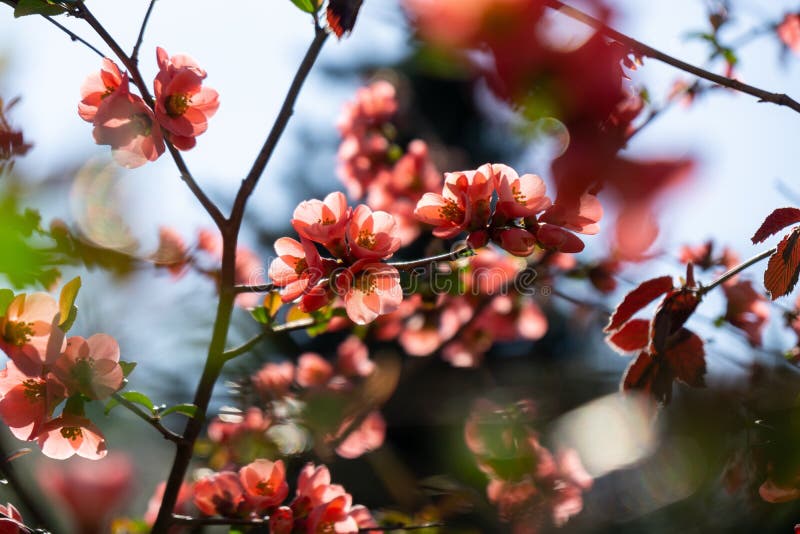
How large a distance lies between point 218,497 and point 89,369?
0.92 ft

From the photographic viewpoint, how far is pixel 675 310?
650mm

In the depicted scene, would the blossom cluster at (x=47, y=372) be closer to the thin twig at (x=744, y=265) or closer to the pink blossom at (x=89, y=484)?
the thin twig at (x=744, y=265)

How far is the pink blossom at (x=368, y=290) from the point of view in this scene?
64cm

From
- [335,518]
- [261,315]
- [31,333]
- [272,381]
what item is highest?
[272,381]

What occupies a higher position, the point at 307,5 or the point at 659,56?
the point at 307,5

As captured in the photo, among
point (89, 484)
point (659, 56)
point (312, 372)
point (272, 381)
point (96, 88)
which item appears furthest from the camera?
point (89, 484)

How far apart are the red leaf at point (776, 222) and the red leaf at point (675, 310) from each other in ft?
0.32

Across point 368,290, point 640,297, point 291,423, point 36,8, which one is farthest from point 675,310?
point 291,423

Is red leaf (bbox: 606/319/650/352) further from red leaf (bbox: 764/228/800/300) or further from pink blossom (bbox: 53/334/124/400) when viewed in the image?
pink blossom (bbox: 53/334/124/400)

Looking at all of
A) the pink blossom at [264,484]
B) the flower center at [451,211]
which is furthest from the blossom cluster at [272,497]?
the flower center at [451,211]

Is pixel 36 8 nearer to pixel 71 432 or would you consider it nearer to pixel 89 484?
pixel 71 432

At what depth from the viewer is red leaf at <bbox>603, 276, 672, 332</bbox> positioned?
0.67m

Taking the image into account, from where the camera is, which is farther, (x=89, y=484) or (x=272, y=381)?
(x=89, y=484)

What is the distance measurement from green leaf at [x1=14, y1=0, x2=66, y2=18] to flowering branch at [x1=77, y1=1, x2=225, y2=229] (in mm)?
21
